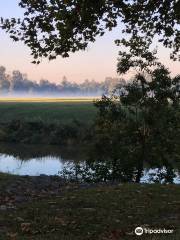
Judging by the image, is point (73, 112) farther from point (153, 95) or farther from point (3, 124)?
point (153, 95)

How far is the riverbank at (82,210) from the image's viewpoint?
37.6 ft

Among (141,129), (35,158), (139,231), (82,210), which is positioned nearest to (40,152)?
(35,158)

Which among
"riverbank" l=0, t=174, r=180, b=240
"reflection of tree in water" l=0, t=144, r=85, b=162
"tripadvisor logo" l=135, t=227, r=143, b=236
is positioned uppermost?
"tripadvisor logo" l=135, t=227, r=143, b=236

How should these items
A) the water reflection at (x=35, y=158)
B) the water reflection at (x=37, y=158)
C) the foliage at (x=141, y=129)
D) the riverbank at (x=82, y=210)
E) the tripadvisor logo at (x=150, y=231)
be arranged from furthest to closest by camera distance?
the water reflection at (x=35, y=158)
the water reflection at (x=37, y=158)
the foliage at (x=141, y=129)
the riverbank at (x=82, y=210)
the tripadvisor logo at (x=150, y=231)

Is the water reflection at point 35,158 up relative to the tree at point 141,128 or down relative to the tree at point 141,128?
down

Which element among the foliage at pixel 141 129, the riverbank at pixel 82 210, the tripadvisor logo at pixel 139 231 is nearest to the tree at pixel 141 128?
the foliage at pixel 141 129

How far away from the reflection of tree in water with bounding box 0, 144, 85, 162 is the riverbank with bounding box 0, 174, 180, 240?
105 feet

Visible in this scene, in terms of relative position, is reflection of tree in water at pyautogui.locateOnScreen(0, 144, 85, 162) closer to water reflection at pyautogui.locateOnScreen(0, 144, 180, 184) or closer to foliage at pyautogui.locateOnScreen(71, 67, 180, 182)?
water reflection at pyautogui.locateOnScreen(0, 144, 180, 184)

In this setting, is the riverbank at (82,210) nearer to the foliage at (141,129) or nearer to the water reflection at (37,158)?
the foliage at (141,129)

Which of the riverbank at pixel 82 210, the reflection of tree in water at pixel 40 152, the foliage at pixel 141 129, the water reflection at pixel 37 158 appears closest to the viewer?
the riverbank at pixel 82 210

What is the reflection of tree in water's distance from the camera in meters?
53.1

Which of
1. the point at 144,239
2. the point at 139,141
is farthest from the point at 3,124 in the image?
the point at 144,239

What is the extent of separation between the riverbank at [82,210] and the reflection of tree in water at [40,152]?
32105 mm

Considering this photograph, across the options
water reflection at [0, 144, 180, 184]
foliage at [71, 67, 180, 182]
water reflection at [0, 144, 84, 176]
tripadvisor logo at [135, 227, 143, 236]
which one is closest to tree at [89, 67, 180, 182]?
foliage at [71, 67, 180, 182]
